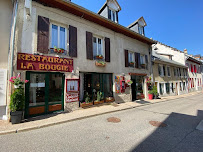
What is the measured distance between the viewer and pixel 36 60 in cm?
545

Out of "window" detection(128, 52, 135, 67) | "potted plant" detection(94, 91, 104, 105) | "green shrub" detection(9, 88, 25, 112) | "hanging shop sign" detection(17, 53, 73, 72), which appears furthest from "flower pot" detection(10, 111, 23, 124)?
"window" detection(128, 52, 135, 67)

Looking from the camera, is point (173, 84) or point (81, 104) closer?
point (81, 104)

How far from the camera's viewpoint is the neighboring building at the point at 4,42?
494cm

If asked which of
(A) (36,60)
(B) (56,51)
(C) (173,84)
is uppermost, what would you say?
(B) (56,51)

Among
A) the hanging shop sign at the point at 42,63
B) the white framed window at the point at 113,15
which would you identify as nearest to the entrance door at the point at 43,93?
the hanging shop sign at the point at 42,63

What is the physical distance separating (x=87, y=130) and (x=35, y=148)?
1740 mm

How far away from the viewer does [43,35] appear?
580cm

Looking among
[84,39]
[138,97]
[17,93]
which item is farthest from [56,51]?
[138,97]

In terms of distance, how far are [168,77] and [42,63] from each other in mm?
16314

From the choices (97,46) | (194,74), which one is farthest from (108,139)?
(194,74)

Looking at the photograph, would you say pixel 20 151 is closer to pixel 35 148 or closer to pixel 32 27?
pixel 35 148

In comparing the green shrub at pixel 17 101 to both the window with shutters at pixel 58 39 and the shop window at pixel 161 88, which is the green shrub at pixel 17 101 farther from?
the shop window at pixel 161 88

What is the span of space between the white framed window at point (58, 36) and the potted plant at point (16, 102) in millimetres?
2781

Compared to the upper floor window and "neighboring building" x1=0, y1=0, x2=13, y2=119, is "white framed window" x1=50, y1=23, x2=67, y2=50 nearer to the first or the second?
"neighboring building" x1=0, y1=0, x2=13, y2=119
